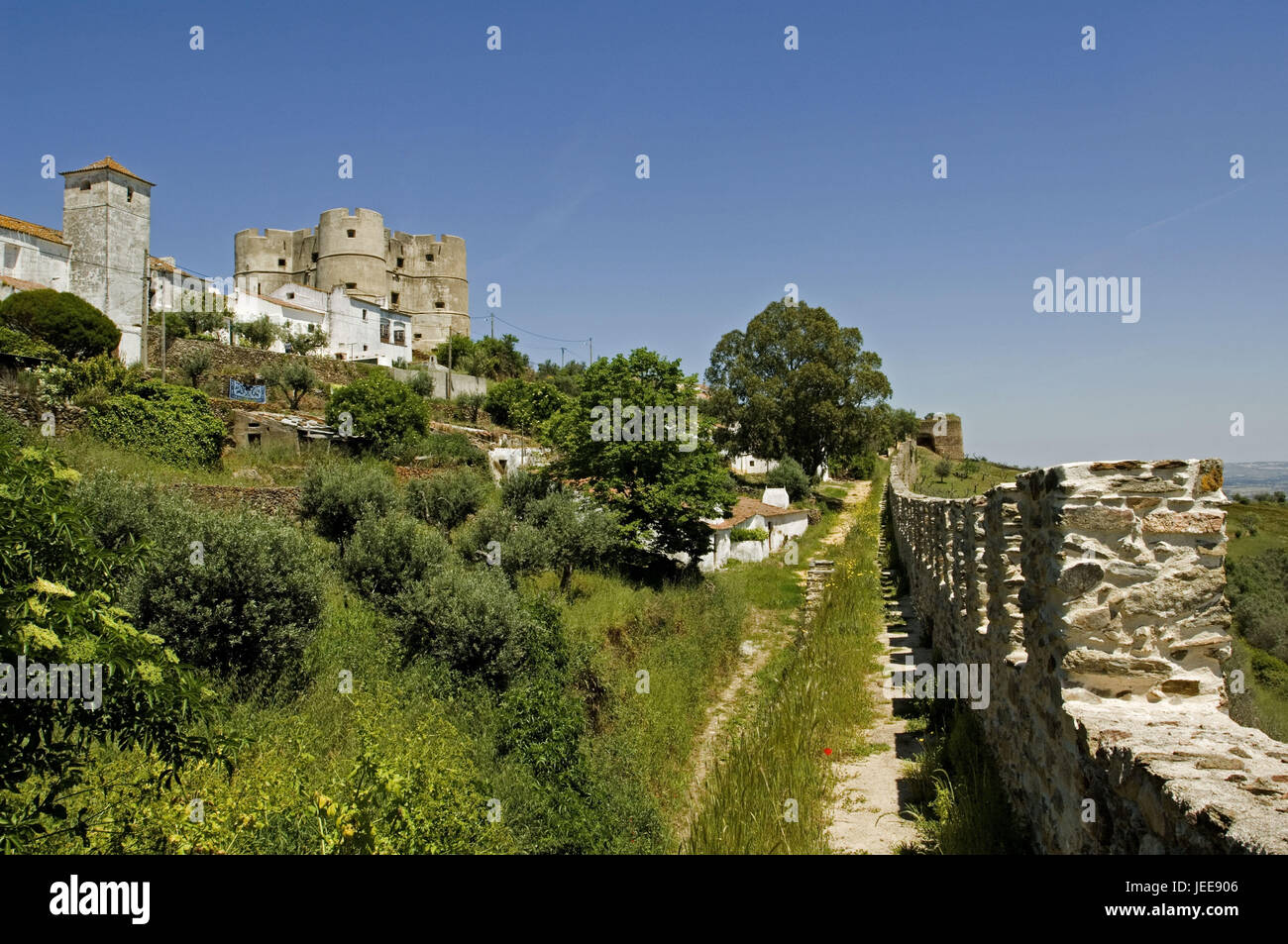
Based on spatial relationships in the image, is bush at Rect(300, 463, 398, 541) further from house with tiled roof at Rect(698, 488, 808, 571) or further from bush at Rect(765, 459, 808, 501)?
bush at Rect(765, 459, 808, 501)

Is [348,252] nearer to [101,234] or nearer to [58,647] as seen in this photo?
[101,234]

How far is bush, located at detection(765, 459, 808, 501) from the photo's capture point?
38688 millimetres

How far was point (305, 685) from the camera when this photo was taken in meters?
10.7

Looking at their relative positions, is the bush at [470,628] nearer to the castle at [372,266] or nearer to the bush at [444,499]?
A: the bush at [444,499]

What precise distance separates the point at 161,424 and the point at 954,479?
36.9m

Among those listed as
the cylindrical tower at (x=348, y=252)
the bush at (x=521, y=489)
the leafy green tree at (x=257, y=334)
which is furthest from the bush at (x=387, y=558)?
the cylindrical tower at (x=348, y=252)

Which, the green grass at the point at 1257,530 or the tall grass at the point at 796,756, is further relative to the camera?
the green grass at the point at 1257,530

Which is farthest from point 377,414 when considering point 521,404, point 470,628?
point 470,628

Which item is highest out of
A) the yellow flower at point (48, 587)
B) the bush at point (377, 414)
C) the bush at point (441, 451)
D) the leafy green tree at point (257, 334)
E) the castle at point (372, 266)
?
the castle at point (372, 266)

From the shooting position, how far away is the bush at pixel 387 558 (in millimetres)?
14414

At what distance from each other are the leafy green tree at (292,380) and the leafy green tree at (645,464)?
49.3 feet

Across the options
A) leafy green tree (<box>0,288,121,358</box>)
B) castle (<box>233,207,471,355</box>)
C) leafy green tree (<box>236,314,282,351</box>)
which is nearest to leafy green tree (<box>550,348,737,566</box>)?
leafy green tree (<box>0,288,121,358</box>)
